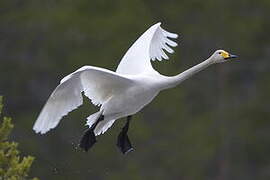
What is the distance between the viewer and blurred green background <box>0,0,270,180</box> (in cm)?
2148

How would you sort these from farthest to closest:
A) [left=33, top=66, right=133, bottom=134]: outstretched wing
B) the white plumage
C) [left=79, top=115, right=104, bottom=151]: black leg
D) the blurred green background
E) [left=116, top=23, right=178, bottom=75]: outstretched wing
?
the blurred green background, [left=116, top=23, right=178, bottom=75]: outstretched wing, [left=79, top=115, right=104, bottom=151]: black leg, the white plumage, [left=33, top=66, right=133, bottom=134]: outstretched wing

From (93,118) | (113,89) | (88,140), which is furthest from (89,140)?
(113,89)

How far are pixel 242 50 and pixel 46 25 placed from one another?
12.2 ft

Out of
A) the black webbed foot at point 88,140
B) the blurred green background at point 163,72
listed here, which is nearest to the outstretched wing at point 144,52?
the black webbed foot at point 88,140

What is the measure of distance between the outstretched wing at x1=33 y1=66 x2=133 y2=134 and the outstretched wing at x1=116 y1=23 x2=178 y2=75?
0.41 meters

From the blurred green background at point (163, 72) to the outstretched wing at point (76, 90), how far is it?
9512 mm

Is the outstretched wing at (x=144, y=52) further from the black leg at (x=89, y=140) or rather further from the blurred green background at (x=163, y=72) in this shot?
the blurred green background at (x=163, y=72)

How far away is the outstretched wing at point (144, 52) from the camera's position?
37.5ft

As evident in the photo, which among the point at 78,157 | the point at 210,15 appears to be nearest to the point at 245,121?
the point at 210,15

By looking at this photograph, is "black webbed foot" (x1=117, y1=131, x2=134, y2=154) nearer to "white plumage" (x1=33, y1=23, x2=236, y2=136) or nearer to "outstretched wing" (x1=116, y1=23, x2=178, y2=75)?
"white plumage" (x1=33, y1=23, x2=236, y2=136)

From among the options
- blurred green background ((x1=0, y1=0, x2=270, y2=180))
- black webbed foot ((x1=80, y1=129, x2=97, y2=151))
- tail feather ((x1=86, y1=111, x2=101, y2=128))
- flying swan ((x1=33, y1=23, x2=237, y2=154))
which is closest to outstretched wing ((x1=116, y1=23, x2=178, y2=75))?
flying swan ((x1=33, y1=23, x2=237, y2=154))

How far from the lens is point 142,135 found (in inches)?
854

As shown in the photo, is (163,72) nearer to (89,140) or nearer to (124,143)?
(124,143)

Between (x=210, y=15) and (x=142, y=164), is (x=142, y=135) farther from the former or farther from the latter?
(x=210, y=15)
